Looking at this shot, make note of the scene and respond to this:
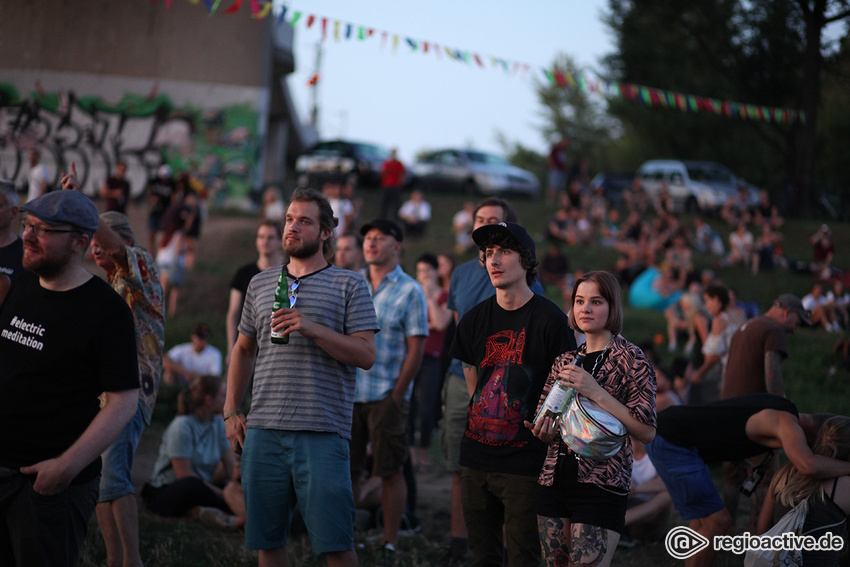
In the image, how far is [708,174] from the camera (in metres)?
24.9

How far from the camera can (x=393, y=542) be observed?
210 inches

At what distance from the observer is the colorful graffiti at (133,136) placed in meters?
18.6

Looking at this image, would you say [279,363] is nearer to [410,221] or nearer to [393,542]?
[393,542]

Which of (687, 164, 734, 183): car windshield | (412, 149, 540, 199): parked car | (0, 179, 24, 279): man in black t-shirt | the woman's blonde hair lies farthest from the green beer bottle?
(687, 164, 734, 183): car windshield

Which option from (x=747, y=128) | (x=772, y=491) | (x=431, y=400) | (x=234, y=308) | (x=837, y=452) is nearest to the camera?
(x=837, y=452)

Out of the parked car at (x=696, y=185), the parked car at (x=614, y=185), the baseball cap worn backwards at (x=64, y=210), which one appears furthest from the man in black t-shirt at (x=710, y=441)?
the parked car at (x=614, y=185)

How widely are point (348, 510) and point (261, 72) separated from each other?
17.4 meters

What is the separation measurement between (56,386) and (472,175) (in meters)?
23.7

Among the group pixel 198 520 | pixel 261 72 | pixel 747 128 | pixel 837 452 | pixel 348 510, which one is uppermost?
pixel 747 128

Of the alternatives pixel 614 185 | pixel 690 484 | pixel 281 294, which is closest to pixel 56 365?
pixel 281 294

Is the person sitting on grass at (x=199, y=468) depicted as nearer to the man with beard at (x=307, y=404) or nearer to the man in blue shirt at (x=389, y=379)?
the man in blue shirt at (x=389, y=379)

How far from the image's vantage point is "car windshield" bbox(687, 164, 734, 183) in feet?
80.8

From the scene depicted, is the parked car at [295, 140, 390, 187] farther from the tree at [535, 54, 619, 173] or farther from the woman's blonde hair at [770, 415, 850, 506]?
the tree at [535, 54, 619, 173]

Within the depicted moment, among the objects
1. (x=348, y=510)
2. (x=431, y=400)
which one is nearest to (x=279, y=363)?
(x=348, y=510)
